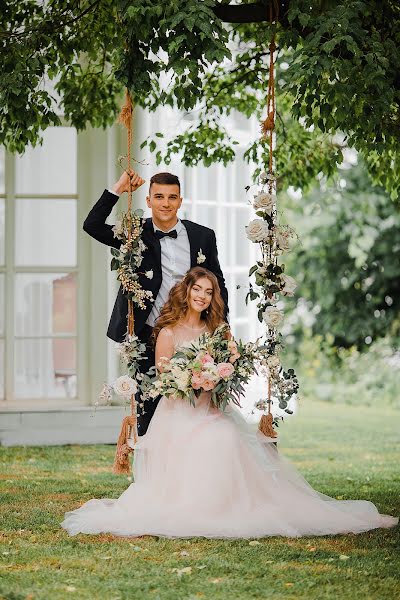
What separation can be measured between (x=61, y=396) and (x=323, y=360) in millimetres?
8028

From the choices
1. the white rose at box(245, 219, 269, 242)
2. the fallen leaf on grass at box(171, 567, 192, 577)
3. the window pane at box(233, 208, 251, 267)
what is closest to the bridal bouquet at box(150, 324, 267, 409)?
the white rose at box(245, 219, 269, 242)

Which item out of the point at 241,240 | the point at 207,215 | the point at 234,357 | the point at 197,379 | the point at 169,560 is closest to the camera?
the point at 169,560

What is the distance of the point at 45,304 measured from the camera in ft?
26.4

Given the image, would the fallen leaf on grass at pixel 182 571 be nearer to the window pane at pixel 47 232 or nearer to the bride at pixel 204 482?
the bride at pixel 204 482

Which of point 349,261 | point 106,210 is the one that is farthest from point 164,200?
point 349,261

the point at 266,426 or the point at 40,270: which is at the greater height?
the point at 40,270

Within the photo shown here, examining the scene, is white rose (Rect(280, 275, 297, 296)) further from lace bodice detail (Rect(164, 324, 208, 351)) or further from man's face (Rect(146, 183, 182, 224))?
man's face (Rect(146, 183, 182, 224))

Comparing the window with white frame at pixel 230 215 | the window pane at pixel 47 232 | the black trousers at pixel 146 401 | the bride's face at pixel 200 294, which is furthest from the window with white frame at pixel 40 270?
the bride's face at pixel 200 294

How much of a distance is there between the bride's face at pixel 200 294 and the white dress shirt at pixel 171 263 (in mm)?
187

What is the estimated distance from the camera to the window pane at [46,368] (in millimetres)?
8000

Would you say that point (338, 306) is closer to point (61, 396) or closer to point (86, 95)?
point (61, 396)

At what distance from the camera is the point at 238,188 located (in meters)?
8.93

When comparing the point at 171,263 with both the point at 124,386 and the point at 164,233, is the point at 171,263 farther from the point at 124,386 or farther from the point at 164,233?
the point at 124,386

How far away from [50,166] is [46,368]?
1446 millimetres
